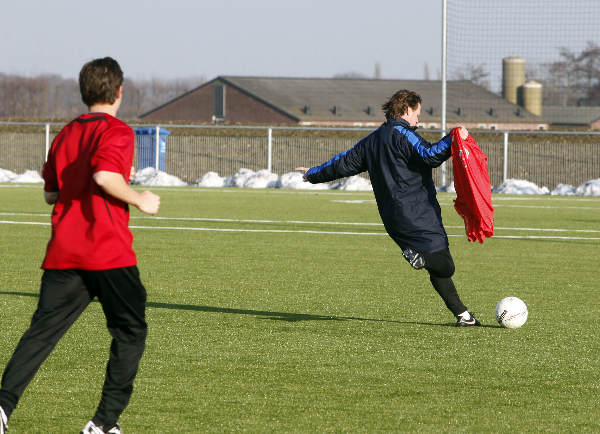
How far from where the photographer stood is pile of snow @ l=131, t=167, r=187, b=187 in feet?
109

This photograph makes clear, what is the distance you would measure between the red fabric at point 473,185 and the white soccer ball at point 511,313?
1.81 ft

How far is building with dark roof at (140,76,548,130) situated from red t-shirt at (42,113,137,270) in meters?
73.1

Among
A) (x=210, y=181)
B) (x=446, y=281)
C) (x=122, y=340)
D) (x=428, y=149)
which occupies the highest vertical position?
(x=428, y=149)

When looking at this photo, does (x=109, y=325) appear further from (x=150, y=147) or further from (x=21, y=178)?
(x=150, y=147)

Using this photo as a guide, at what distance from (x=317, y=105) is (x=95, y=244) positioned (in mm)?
79641

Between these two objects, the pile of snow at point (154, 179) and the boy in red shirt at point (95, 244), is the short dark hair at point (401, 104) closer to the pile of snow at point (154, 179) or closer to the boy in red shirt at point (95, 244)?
the boy in red shirt at point (95, 244)

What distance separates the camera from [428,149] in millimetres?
7641

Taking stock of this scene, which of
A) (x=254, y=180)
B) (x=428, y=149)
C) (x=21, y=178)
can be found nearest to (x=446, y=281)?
(x=428, y=149)

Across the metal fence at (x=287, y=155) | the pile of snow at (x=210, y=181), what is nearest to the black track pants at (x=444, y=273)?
the pile of snow at (x=210, y=181)

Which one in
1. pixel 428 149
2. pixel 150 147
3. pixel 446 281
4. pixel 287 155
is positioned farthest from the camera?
pixel 287 155

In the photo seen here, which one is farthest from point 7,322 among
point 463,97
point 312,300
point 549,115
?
point 549,115

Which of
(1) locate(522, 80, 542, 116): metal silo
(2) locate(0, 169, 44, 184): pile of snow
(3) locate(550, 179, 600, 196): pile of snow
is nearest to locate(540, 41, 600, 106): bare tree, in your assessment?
(1) locate(522, 80, 542, 116): metal silo

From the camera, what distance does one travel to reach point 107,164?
4387 millimetres

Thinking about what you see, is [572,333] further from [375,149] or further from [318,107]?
[318,107]
